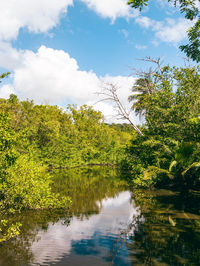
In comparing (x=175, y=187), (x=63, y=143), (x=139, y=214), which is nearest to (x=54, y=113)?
(x=63, y=143)

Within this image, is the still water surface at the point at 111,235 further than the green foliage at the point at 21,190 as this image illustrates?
No

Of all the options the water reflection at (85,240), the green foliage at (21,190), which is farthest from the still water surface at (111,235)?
the green foliage at (21,190)

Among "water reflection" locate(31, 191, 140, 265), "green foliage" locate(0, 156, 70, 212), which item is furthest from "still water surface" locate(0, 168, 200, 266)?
"green foliage" locate(0, 156, 70, 212)

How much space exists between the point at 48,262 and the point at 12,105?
1386 inches

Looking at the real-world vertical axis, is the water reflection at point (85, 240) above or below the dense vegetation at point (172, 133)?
below

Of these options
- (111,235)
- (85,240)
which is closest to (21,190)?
(85,240)

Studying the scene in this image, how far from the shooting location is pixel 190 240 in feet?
28.7

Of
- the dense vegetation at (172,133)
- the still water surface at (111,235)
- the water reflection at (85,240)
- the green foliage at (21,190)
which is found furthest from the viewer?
the dense vegetation at (172,133)

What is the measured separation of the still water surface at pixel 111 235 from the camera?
7.37m

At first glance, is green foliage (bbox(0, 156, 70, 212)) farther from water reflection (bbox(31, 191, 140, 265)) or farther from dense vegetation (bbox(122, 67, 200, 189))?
dense vegetation (bbox(122, 67, 200, 189))

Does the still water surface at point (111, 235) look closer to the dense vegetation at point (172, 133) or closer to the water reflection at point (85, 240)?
the water reflection at point (85, 240)

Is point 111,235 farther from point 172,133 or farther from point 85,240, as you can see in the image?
point 172,133

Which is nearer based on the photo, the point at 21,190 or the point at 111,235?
the point at 111,235

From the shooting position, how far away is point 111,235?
9523 mm
